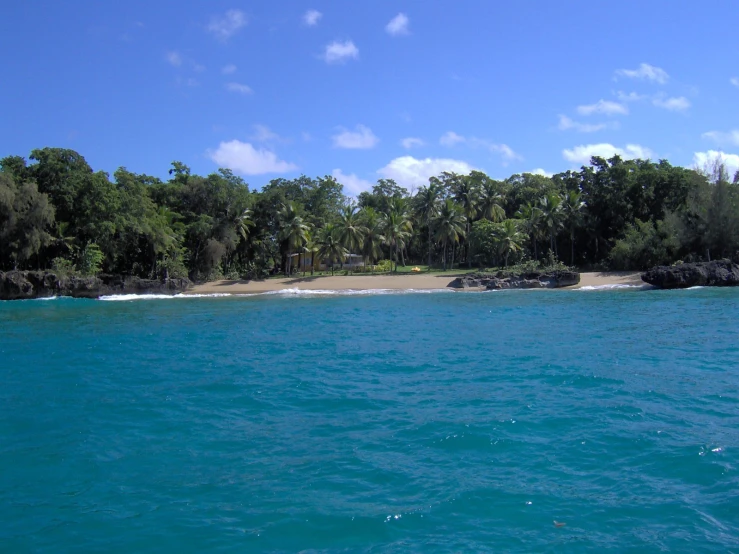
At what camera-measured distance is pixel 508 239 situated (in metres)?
61.2

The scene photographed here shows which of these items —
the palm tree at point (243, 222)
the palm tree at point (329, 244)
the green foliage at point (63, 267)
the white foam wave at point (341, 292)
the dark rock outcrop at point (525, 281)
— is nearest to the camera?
the green foliage at point (63, 267)

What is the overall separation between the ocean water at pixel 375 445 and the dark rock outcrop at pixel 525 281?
30907mm

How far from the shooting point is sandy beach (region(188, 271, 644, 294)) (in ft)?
176

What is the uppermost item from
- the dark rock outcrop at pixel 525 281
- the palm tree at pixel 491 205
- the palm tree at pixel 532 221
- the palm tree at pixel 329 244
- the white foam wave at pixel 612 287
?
the palm tree at pixel 491 205

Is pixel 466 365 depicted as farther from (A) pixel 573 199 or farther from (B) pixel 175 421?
(A) pixel 573 199

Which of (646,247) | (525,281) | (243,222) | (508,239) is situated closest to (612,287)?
(525,281)

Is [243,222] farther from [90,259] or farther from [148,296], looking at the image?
[90,259]

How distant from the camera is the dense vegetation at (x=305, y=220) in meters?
48.8

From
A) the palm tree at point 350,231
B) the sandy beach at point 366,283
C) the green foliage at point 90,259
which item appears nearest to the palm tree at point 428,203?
the palm tree at point 350,231

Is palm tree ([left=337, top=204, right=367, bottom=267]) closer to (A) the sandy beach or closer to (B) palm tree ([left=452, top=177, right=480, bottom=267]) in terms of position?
(A) the sandy beach

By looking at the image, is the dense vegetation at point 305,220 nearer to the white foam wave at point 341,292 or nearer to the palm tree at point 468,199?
the palm tree at point 468,199

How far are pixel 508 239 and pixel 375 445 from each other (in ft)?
176

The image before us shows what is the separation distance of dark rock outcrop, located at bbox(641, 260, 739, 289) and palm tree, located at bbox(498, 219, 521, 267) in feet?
53.8

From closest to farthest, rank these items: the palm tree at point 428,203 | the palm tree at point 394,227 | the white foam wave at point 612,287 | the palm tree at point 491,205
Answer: the white foam wave at point 612,287
the palm tree at point 394,227
the palm tree at point 428,203
the palm tree at point 491,205
